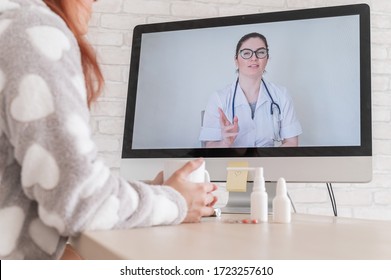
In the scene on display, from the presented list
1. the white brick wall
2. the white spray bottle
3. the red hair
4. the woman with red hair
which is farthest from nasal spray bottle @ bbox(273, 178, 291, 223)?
the white brick wall

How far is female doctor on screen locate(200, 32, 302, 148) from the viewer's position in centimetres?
123

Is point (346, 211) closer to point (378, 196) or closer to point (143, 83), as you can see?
point (378, 196)

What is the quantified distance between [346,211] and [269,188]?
694 millimetres

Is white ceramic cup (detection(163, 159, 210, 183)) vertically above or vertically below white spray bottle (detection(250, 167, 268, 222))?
above

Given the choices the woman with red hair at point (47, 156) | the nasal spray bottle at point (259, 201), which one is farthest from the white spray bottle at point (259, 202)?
the woman with red hair at point (47, 156)

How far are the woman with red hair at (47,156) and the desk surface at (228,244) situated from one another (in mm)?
31

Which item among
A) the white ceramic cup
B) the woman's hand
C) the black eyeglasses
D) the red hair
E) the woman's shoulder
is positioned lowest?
the white ceramic cup

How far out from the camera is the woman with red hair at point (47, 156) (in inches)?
22.5

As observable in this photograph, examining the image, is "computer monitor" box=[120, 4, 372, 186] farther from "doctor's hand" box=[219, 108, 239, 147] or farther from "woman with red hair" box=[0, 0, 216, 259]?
"woman with red hair" box=[0, 0, 216, 259]

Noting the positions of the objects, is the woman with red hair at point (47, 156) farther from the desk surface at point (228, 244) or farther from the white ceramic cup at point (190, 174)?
the white ceramic cup at point (190, 174)

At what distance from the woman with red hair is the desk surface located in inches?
1.2

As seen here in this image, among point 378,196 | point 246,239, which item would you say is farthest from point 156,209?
point 378,196

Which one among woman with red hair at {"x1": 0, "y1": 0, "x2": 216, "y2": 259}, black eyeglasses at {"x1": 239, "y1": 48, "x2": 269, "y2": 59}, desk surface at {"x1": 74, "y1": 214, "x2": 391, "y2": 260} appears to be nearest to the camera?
desk surface at {"x1": 74, "y1": 214, "x2": 391, "y2": 260}

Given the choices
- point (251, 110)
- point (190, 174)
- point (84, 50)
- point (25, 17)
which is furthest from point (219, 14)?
point (25, 17)
